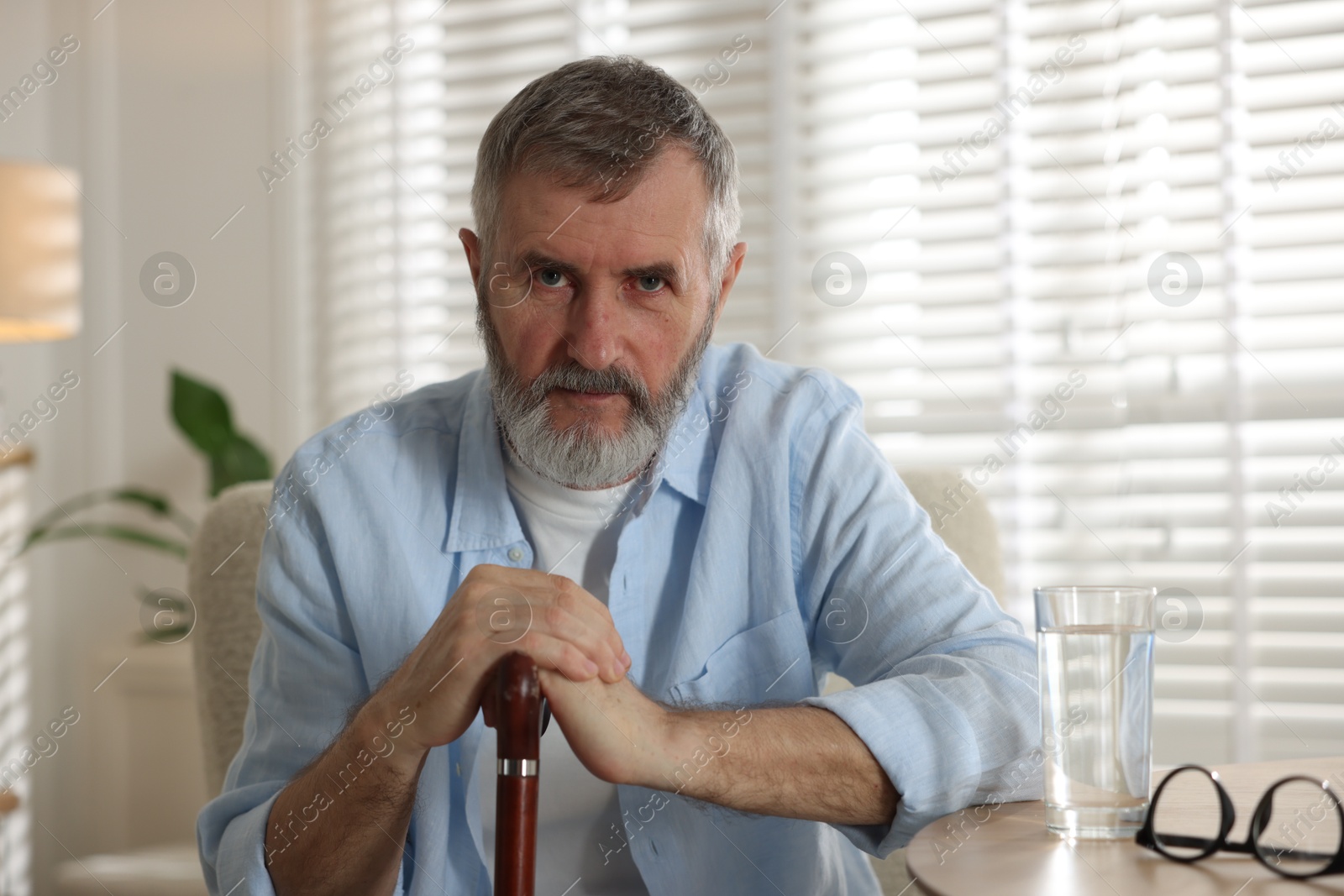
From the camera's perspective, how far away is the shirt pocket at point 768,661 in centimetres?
131

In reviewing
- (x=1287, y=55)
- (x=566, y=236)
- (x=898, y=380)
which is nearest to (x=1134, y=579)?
(x=898, y=380)

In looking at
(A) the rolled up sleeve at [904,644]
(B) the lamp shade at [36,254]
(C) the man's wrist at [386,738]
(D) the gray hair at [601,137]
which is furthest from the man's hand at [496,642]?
(B) the lamp shade at [36,254]

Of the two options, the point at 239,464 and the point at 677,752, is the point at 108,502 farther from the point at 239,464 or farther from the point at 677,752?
the point at 677,752

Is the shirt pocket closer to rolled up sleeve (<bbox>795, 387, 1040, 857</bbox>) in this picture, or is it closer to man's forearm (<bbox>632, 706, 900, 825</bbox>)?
rolled up sleeve (<bbox>795, 387, 1040, 857</bbox>)

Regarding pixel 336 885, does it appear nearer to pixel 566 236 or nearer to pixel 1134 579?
pixel 566 236

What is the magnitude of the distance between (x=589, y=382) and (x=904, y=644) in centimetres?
43

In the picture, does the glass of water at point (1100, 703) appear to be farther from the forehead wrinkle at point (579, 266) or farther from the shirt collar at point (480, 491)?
the shirt collar at point (480, 491)

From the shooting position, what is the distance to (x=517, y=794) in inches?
31.9

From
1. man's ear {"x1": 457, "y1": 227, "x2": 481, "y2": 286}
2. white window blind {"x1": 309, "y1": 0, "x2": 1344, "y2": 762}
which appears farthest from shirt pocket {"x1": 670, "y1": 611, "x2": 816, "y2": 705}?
white window blind {"x1": 309, "y1": 0, "x2": 1344, "y2": 762}

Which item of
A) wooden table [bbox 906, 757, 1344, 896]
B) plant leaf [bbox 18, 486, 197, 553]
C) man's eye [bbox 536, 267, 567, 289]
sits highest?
man's eye [bbox 536, 267, 567, 289]

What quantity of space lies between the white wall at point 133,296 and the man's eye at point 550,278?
206cm

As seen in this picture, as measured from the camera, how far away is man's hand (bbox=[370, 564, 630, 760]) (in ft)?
3.08

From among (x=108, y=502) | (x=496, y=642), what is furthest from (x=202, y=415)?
(x=496, y=642)

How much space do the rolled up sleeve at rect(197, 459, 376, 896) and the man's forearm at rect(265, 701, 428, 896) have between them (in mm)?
47
